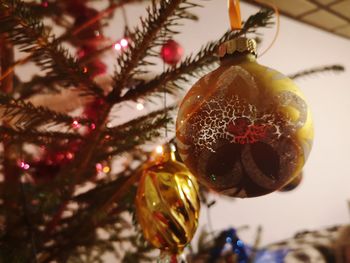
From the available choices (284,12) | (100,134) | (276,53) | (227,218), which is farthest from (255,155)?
(284,12)

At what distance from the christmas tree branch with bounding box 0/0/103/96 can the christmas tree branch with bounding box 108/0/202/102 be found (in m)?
0.05

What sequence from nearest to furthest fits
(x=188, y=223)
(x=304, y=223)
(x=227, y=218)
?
1. (x=188, y=223)
2. (x=227, y=218)
3. (x=304, y=223)

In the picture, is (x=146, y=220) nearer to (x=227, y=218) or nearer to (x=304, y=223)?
(x=227, y=218)

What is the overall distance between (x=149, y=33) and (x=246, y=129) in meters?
0.20

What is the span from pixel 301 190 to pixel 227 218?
2.22 ft

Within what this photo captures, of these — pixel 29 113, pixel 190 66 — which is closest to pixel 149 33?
pixel 190 66

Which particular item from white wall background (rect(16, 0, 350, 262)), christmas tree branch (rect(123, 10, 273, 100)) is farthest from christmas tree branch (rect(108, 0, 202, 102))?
white wall background (rect(16, 0, 350, 262))

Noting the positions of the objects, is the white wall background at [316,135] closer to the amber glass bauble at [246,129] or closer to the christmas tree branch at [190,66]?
the christmas tree branch at [190,66]

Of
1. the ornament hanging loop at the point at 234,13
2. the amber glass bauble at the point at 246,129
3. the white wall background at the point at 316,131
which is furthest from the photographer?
the white wall background at the point at 316,131

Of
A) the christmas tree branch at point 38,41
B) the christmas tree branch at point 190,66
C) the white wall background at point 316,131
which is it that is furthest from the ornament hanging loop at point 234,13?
the white wall background at point 316,131

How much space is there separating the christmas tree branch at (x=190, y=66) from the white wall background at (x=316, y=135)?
3.23ft

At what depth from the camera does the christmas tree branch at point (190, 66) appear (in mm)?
570

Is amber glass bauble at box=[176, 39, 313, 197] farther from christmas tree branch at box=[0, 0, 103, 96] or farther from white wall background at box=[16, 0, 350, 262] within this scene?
white wall background at box=[16, 0, 350, 262]

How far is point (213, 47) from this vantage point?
0.61 meters
